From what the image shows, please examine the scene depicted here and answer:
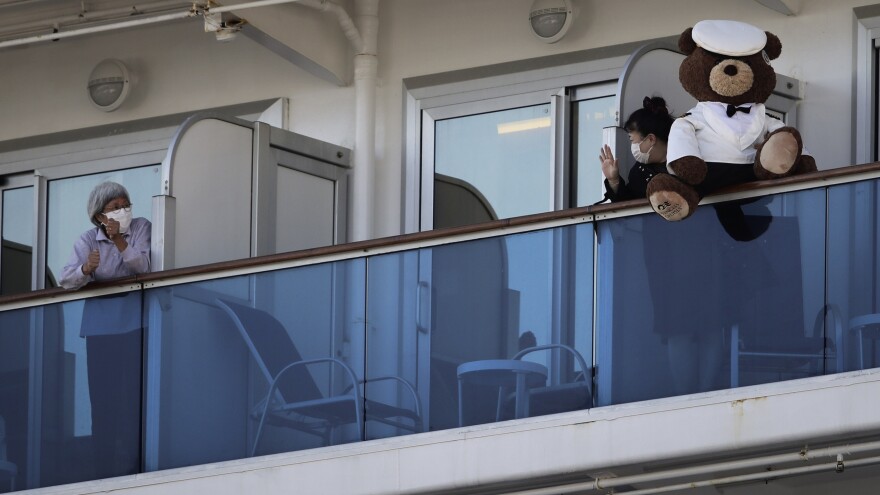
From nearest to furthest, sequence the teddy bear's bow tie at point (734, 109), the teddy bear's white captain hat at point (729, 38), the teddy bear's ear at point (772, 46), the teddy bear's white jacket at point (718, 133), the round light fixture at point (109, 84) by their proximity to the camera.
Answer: the teddy bear's white jacket at point (718, 133)
the teddy bear's bow tie at point (734, 109)
the teddy bear's white captain hat at point (729, 38)
the teddy bear's ear at point (772, 46)
the round light fixture at point (109, 84)

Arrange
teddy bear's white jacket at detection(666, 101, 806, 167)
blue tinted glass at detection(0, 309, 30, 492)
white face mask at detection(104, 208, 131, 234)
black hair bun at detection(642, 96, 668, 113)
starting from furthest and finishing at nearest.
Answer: white face mask at detection(104, 208, 131, 234) → blue tinted glass at detection(0, 309, 30, 492) → black hair bun at detection(642, 96, 668, 113) → teddy bear's white jacket at detection(666, 101, 806, 167)

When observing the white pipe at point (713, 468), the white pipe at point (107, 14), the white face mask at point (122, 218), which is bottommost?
the white pipe at point (713, 468)

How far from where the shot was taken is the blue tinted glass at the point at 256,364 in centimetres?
1121

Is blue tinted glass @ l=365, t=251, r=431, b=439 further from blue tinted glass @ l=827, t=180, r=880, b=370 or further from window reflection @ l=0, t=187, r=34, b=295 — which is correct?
window reflection @ l=0, t=187, r=34, b=295

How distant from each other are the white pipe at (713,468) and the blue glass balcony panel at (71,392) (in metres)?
2.34

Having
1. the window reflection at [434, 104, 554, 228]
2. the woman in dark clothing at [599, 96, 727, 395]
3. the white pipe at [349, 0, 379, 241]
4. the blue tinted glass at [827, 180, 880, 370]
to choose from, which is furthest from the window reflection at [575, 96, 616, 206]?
the blue tinted glass at [827, 180, 880, 370]

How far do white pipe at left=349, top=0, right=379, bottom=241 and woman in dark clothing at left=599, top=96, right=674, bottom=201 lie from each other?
3.31 meters

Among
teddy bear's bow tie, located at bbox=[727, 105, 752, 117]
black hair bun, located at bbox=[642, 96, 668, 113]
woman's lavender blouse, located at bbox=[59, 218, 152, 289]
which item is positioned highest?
black hair bun, located at bbox=[642, 96, 668, 113]

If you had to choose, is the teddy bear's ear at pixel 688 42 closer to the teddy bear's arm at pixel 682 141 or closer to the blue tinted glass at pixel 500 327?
the teddy bear's arm at pixel 682 141

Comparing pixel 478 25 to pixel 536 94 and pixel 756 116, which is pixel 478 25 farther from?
pixel 756 116

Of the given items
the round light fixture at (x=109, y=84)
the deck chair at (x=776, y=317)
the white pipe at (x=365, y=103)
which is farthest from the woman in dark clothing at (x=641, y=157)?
the round light fixture at (x=109, y=84)

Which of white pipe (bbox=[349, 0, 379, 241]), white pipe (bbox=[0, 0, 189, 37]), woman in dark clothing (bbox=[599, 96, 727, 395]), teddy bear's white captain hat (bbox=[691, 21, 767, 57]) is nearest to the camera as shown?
woman in dark clothing (bbox=[599, 96, 727, 395])

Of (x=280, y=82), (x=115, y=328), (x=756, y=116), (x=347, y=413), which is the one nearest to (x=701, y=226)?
(x=756, y=116)

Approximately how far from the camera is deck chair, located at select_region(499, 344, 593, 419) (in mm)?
10570
